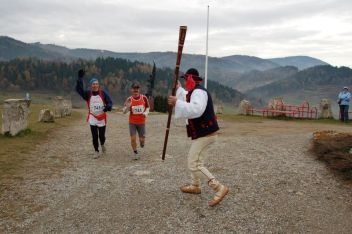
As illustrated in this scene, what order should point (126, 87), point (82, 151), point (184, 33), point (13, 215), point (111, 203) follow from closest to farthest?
1. point (13, 215)
2. point (111, 203)
3. point (184, 33)
4. point (82, 151)
5. point (126, 87)

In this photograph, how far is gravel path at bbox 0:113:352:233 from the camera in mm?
7254

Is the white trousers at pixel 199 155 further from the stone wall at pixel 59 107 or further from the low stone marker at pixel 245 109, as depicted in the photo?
the low stone marker at pixel 245 109

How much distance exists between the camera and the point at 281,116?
30.3 meters

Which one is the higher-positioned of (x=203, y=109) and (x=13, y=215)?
(x=203, y=109)

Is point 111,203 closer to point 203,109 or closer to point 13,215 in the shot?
point 13,215

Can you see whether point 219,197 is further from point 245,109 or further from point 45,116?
point 245,109

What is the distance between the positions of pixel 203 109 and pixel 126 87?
193 m

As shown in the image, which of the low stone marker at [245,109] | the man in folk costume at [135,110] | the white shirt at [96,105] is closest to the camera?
the white shirt at [96,105]

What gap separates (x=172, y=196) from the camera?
8.78 metres

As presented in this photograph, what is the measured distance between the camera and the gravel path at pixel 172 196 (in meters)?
7.25

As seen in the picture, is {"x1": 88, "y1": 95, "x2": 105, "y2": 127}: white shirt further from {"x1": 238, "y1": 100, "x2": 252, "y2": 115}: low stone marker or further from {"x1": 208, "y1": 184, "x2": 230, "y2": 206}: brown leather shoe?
{"x1": 238, "y1": 100, "x2": 252, "y2": 115}: low stone marker

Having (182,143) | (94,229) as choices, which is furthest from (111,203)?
(182,143)

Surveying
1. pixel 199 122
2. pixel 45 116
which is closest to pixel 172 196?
pixel 199 122

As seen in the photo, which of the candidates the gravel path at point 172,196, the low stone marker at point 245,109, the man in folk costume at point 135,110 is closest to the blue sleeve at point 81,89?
the man in folk costume at point 135,110
